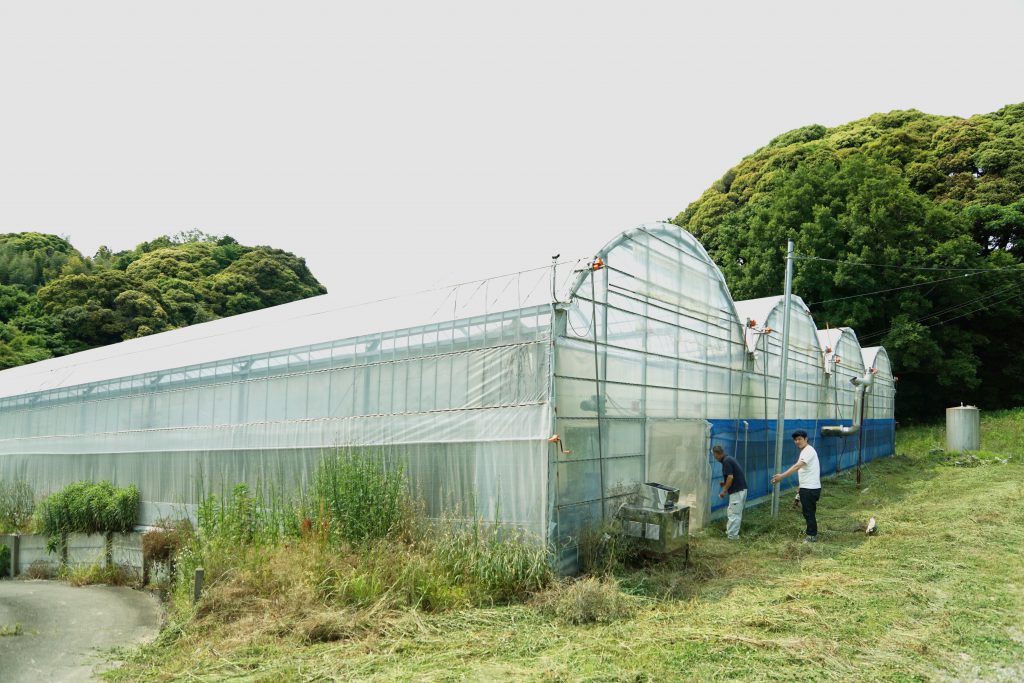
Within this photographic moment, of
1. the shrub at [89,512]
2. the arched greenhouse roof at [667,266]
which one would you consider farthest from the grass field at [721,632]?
the shrub at [89,512]

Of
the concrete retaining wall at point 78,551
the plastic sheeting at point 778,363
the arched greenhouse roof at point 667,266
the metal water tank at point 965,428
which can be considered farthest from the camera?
the metal water tank at point 965,428

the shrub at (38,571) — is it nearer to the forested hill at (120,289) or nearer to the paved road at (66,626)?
the paved road at (66,626)

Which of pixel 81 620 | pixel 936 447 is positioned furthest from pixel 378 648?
pixel 936 447

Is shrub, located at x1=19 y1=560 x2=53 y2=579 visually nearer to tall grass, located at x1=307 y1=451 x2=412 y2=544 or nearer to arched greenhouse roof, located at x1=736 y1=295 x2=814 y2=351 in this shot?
tall grass, located at x1=307 y1=451 x2=412 y2=544

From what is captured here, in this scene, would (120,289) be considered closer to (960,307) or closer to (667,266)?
(667,266)

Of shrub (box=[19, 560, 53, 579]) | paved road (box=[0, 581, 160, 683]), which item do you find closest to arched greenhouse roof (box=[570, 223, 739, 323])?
paved road (box=[0, 581, 160, 683])

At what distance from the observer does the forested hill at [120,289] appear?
122 feet

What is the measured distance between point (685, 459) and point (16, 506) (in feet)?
53.9

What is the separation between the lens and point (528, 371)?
892cm

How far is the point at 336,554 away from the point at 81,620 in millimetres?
4186

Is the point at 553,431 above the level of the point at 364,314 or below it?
below

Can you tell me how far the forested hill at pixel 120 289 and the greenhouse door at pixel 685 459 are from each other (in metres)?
33.3

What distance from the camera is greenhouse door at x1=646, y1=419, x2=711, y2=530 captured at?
431 inches

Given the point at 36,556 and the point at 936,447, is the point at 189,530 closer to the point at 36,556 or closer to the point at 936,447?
the point at 36,556
